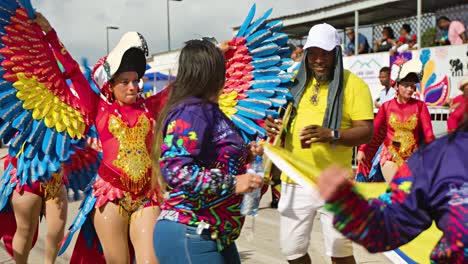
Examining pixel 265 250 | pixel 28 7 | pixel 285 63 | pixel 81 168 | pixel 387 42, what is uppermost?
pixel 387 42

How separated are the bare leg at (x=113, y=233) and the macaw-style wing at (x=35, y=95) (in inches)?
18.9

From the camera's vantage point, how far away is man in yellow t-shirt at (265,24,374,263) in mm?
3488

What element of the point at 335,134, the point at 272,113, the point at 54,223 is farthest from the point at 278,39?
the point at 54,223

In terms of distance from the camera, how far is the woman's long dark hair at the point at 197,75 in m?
2.44

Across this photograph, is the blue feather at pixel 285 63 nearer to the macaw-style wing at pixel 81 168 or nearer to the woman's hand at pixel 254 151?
the woman's hand at pixel 254 151

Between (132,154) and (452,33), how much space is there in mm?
8520

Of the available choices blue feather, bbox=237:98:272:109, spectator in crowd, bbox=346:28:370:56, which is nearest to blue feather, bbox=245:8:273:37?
blue feather, bbox=237:98:272:109

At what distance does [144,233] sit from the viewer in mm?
3420

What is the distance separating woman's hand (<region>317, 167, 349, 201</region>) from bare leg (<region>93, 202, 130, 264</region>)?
6.90ft

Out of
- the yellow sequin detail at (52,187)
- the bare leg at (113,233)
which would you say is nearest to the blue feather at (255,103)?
the bare leg at (113,233)

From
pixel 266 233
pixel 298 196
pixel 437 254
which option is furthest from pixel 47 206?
pixel 437 254

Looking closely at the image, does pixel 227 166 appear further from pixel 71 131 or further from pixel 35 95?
pixel 35 95

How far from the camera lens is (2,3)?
11.3ft

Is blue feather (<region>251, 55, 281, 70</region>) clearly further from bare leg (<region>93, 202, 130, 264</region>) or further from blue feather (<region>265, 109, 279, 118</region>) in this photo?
bare leg (<region>93, 202, 130, 264</region>)
